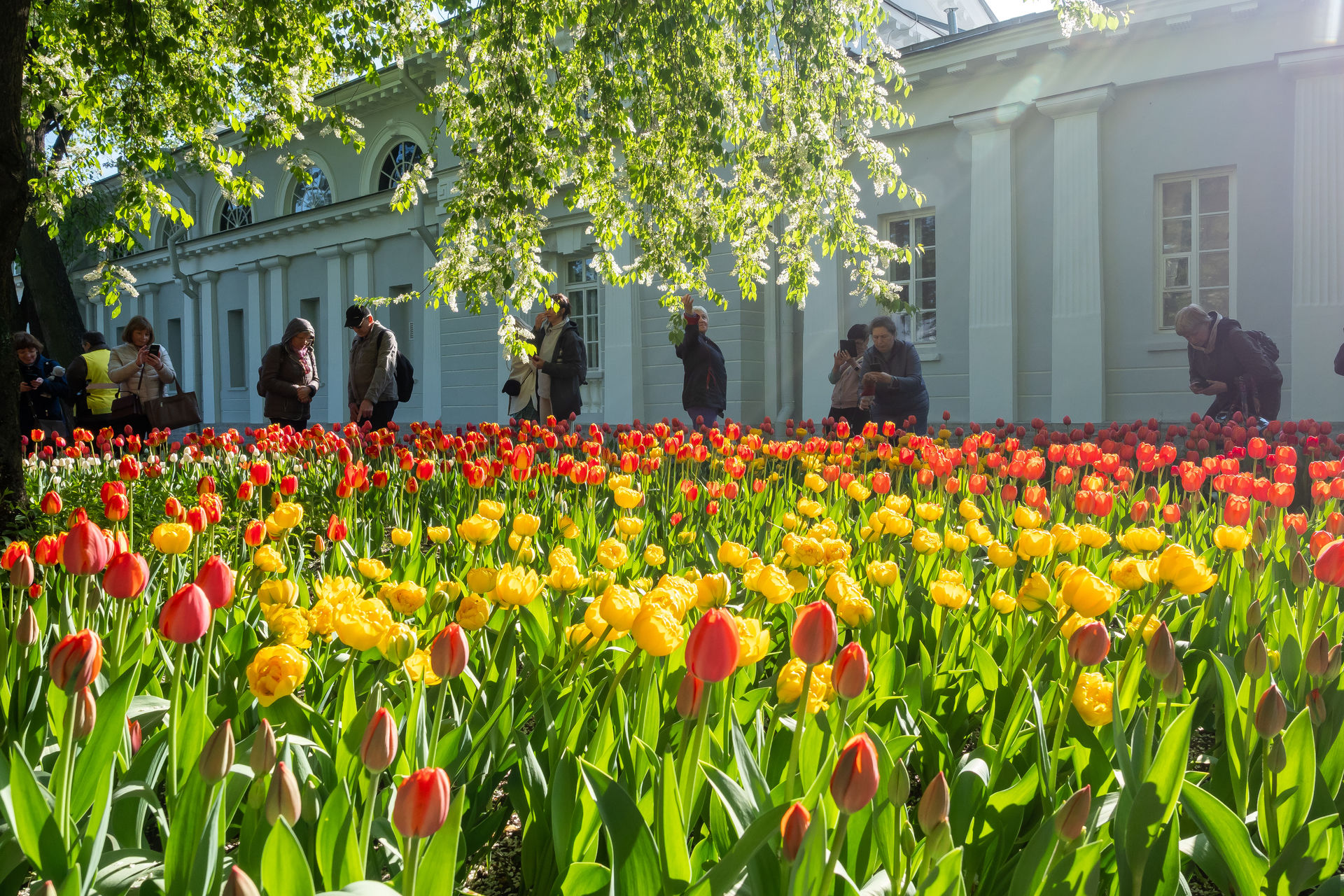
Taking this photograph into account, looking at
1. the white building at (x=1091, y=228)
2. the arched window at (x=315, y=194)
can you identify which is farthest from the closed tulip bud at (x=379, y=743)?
the arched window at (x=315, y=194)

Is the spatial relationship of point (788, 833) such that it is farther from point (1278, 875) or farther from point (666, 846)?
point (1278, 875)

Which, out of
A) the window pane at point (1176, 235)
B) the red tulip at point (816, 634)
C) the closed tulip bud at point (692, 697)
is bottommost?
the closed tulip bud at point (692, 697)

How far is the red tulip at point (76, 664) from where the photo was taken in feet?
3.74

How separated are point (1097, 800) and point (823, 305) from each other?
1305 cm

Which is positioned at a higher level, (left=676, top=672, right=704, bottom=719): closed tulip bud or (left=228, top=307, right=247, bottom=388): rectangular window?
(left=228, top=307, right=247, bottom=388): rectangular window

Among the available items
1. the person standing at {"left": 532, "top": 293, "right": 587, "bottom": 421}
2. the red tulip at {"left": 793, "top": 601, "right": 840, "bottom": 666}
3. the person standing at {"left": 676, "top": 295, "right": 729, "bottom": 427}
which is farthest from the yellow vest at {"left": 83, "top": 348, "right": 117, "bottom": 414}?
the red tulip at {"left": 793, "top": 601, "right": 840, "bottom": 666}

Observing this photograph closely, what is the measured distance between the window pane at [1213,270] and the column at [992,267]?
2120 mm

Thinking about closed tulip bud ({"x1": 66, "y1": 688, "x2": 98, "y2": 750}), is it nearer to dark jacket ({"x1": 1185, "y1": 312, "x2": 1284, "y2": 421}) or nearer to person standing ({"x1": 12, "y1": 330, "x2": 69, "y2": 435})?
dark jacket ({"x1": 1185, "y1": 312, "x2": 1284, "y2": 421})

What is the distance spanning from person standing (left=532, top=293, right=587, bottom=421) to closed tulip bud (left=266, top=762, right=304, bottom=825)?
7.47 meters

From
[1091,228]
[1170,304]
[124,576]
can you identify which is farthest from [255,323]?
[124,576]

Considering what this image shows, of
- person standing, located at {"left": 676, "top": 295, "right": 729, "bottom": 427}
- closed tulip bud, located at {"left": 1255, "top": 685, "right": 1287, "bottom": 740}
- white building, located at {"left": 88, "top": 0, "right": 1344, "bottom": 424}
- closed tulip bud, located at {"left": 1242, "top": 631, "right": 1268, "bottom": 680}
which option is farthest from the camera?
white building, located at {"left": 88, "top": 0, "right": 1344, "bottom": 424}

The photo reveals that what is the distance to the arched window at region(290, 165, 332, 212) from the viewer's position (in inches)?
890

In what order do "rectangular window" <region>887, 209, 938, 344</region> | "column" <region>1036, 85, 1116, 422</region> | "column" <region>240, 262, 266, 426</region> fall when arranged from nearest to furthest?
1. "column" <region>1036, 85, 1116, 422</region>
2. "rectangular window" <region>887, 209, 938, 344</region>
3. "column" <region>240, 262, 266, 426</region>

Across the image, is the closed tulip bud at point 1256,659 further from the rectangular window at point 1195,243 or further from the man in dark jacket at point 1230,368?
the rectangular window at point 1195,243
